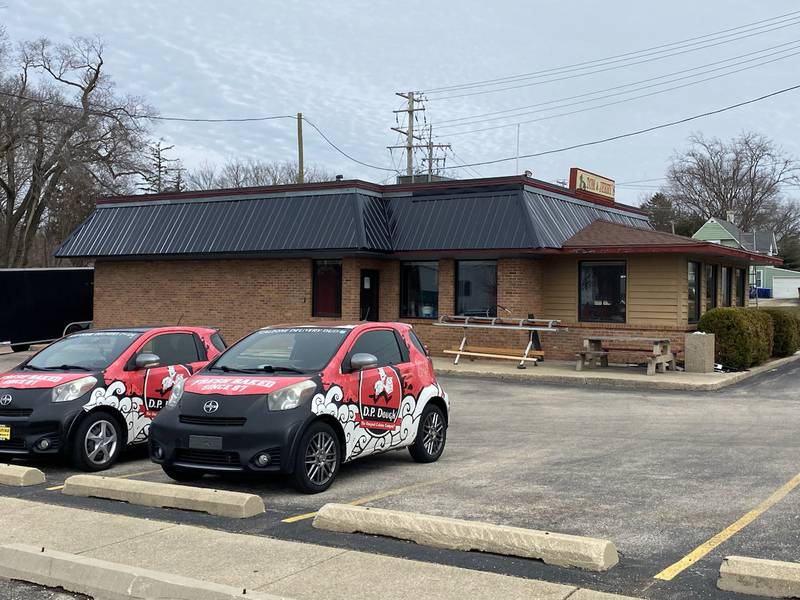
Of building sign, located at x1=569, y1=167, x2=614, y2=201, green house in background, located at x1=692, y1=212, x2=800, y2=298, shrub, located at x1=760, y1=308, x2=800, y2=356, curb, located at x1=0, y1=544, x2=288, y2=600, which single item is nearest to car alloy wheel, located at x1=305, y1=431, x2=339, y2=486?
curb, located at x1=0, y1=544, x2=288, y2=600

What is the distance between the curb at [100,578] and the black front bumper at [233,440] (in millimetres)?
2128

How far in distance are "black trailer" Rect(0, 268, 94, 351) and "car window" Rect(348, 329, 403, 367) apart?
20.0m

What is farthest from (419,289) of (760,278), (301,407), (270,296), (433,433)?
(760,278)

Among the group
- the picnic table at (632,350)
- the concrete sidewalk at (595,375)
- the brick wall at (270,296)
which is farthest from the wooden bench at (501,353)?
the picnic table at (632,350)

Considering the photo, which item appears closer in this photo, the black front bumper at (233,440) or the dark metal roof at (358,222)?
the black front bumper at (233,440)

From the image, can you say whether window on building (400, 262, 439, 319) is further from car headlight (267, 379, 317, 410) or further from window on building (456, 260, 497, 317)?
car headlight (267, 379, 317, 410)

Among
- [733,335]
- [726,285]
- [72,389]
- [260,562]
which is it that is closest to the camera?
[260,562]

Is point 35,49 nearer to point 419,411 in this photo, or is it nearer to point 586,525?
point 419,411

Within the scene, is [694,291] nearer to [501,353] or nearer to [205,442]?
[501,353]

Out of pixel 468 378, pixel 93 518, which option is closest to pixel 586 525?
pixel 93 518

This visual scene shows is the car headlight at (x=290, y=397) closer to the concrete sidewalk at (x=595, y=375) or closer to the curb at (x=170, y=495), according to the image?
the curb at (x=170, y=495)

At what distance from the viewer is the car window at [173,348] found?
10.8 meters

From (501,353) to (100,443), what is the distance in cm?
1376

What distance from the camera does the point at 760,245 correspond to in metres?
75.1
